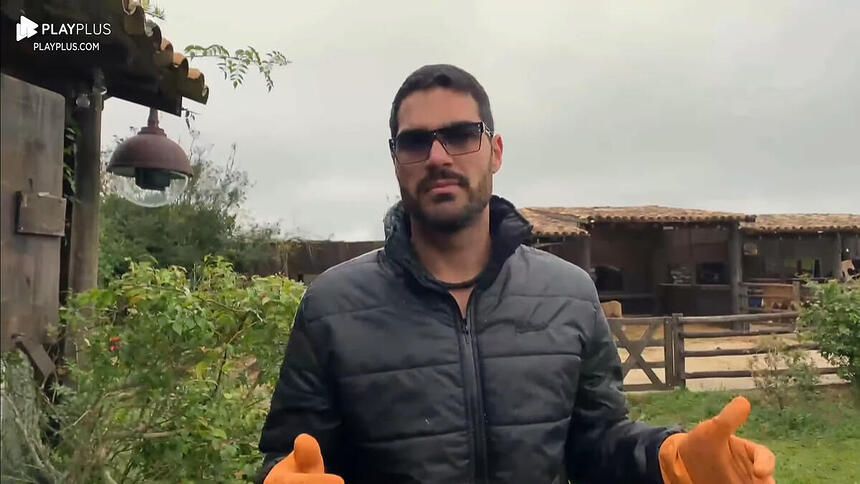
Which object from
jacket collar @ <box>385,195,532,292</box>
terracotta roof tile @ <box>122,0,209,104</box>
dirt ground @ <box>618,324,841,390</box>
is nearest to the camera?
jacket collar @ <box>385,195,532,292</box>

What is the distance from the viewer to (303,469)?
44.4 inches

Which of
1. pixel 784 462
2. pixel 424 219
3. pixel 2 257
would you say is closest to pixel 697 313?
pixel 784 462

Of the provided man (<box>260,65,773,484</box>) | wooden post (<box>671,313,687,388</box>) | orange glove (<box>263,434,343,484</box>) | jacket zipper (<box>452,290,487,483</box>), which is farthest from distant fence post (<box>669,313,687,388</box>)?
orange glove (<box>263,434,343,484</box>)

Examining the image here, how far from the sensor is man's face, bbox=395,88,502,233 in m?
1.42

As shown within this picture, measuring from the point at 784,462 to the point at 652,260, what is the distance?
45.7 feet

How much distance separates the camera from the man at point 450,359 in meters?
1.38

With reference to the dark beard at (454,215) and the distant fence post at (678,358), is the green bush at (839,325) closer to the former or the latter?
the distant fence post at (678,358)

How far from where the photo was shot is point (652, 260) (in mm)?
18625

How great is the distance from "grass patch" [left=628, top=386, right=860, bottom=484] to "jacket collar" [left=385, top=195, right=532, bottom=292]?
4188mm

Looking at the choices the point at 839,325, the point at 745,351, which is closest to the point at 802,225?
the point at 745,351

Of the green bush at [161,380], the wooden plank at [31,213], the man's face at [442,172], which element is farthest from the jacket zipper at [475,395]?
the green bush at [161,380]

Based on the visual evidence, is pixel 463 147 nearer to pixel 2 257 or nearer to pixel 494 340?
pixel 494 340

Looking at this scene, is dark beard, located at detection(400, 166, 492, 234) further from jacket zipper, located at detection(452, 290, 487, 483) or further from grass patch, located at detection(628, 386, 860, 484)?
grass patch, located at detection(628, 386, 860, 484)

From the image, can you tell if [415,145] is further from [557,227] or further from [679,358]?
[557,227]
